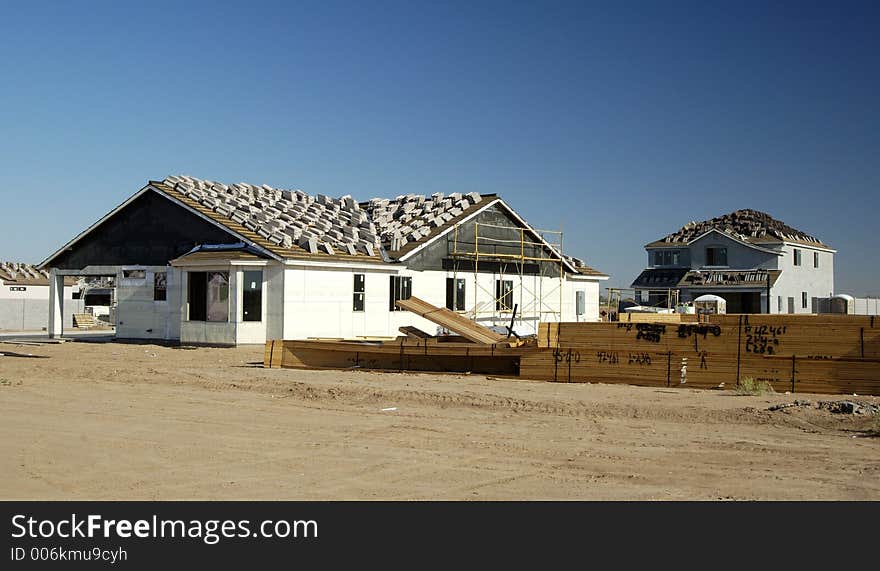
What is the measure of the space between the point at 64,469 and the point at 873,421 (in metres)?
11.2

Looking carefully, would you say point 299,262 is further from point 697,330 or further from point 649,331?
point 697,330

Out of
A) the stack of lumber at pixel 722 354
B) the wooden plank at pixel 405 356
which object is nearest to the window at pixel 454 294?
the wooden plank at pixel 405 356

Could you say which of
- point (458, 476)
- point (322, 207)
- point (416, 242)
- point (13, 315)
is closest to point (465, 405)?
point (458, 476)

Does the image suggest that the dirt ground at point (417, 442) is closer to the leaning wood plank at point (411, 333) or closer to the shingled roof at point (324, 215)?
the leaning wood plank at point (411, 333)

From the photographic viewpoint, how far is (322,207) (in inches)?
1411

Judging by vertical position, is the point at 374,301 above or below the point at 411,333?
above

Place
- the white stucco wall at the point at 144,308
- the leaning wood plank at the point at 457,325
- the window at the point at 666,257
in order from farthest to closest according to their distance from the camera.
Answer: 1. the window at the point at 666,257
2. the white stucco wall at the point at 144,308
3. the leaning wood plank at the point at 457,325

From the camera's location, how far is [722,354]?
1788 centimetres

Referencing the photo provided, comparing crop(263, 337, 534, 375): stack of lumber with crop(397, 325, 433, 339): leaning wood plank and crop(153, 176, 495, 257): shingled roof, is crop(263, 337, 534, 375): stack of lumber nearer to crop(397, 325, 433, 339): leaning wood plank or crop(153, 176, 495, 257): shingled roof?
crop(397, 325, 433, 339): leaning wood plank

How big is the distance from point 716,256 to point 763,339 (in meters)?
46.8

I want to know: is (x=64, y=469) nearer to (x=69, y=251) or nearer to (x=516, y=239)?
(x=69, y=251)

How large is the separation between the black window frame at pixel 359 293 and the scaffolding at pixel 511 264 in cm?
447

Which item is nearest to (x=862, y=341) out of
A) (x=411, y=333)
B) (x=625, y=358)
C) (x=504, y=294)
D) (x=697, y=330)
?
(x=697, y=330)

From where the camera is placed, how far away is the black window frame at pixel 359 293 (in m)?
29.5
